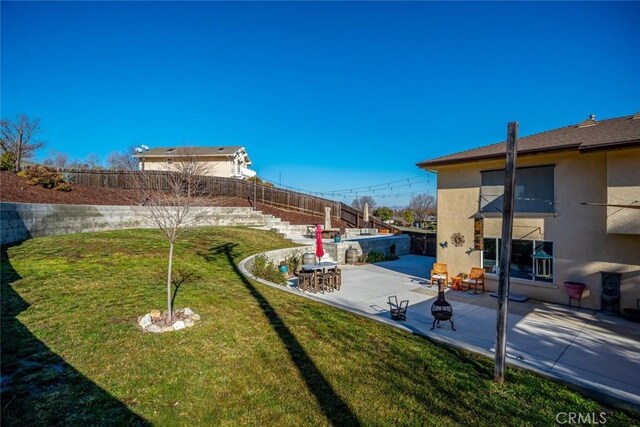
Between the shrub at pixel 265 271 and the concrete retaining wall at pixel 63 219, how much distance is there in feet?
9.42

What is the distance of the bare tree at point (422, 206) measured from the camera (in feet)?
164

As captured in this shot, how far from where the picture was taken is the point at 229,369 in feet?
14.6

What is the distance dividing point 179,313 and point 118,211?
11.6 metres

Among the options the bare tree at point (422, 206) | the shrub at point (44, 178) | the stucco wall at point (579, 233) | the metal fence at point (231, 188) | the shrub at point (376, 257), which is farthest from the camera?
the bare tree at point (422, 206)

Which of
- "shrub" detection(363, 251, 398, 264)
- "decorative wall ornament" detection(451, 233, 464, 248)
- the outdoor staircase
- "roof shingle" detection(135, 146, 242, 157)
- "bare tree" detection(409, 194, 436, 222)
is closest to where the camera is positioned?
"decorative wall ornament" detection(451, 233, 464, 248)

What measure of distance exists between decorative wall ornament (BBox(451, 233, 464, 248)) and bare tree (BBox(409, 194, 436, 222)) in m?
38.4

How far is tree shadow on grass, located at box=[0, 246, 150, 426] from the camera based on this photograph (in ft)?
10.7

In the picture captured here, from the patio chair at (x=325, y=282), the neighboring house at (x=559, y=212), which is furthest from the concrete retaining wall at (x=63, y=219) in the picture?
the neighboring house at (x=559, y=212)

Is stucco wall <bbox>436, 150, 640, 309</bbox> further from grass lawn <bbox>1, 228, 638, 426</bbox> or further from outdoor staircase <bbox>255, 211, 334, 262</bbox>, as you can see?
outdoor staircase <bbox>255, 211, 334, 262</bbox>

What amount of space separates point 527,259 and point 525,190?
228 centimetres

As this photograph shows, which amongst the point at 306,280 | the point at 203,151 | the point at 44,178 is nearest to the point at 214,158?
the point at 203,151

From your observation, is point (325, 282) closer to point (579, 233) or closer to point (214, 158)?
point (579, 233)

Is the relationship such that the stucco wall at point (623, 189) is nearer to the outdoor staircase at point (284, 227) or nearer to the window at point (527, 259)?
the window at point (527, 259)

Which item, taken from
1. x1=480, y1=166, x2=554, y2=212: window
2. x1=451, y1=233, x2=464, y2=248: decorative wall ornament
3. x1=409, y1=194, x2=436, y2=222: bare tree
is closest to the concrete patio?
x1=451, y1=233, x2=464, y2=248: decorative wall ornament
